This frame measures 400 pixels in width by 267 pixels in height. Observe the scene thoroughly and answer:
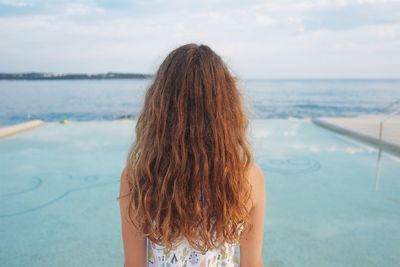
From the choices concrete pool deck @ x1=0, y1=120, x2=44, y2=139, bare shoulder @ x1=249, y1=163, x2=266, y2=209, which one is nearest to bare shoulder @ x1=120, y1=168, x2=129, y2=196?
bare shoulder @ x1=249, y1=163, x2=266, y2=209

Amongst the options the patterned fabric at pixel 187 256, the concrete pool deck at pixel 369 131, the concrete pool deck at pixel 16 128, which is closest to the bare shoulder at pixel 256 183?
the patterned fabric at pixel 187 256

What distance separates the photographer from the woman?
3.17 feet

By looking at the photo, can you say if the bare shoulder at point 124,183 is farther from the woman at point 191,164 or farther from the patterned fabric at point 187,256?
the patterned fabric at point 187,256

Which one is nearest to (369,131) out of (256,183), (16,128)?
(256,183)

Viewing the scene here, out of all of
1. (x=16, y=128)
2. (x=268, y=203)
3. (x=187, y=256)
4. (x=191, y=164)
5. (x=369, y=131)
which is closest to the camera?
(x=191, y=164)

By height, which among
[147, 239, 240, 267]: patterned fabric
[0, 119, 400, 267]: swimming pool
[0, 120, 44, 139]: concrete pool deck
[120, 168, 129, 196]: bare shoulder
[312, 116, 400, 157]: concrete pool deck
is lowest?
[0, 119, 400, 267]: swimming pool

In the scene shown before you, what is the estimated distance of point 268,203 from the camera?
3.71 meters

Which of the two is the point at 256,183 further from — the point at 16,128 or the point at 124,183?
the point at 16,128

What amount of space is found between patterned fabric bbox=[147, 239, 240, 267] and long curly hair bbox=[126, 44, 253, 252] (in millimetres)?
52

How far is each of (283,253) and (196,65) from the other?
2129 mm

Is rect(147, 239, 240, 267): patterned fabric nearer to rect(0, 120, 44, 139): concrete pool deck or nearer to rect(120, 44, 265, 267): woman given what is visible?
rect(120, 44, 265, 267): woman

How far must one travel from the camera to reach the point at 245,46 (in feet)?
36.2

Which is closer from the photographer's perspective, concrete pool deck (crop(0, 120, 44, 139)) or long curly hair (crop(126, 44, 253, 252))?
long curly hair (crop(126, 44, 253, 252))

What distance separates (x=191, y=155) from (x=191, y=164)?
3 centimetres
